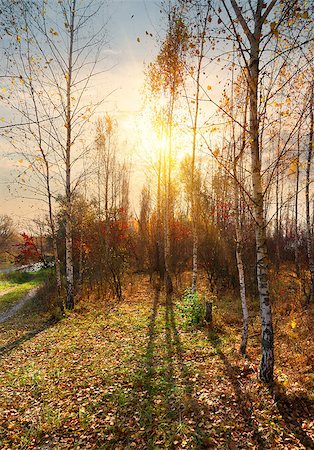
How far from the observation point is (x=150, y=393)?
522cm

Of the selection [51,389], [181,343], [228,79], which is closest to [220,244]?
[181,343]

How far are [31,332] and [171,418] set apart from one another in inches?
268

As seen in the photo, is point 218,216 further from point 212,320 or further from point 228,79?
point 228,79

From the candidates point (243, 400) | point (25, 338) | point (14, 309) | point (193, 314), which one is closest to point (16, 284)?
point (14, 309)

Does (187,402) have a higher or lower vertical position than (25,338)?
higher

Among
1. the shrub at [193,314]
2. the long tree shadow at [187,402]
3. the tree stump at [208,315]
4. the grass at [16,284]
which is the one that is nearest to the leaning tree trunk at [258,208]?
the long tree shadow at [187,402]

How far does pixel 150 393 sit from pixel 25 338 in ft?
18.3

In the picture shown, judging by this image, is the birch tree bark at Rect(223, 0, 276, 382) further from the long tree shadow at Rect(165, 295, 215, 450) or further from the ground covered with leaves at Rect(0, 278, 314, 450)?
the long tree shadow at Rect(165, 295, 215, 450)

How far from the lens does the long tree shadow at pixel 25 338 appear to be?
8.21 meters

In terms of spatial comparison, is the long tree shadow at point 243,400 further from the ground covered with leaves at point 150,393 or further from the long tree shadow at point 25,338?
the long tree shadow at point 25,338

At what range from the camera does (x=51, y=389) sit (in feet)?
18.4

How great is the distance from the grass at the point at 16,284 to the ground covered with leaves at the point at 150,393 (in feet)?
28.5

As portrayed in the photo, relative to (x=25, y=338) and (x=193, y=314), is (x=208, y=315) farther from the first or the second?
(x=25, y=338)

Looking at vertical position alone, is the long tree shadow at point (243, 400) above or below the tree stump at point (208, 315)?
below
